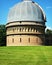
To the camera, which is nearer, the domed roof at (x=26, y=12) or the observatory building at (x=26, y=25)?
the observatory building at (x=26, y=25)

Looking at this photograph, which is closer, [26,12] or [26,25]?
[26,25]

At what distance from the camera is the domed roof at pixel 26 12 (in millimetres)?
43312

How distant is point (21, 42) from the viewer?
42.2m

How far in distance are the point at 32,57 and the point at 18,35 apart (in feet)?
79.7

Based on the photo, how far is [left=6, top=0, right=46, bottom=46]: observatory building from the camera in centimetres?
4222

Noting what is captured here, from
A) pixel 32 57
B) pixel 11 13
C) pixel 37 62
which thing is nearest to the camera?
pixel 37 62

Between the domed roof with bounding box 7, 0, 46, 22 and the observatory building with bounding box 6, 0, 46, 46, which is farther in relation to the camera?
the domed roof with bounding box 7, 0, 46, 22

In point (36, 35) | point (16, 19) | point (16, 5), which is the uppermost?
point (16, 5)

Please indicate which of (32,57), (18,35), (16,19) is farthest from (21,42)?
(32,57)

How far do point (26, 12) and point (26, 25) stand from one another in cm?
297

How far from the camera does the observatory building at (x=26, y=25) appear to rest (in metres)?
42.2

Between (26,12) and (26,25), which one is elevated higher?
(26,12)

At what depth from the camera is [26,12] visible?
4347 cm

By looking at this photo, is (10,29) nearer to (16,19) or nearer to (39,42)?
(16,19)
